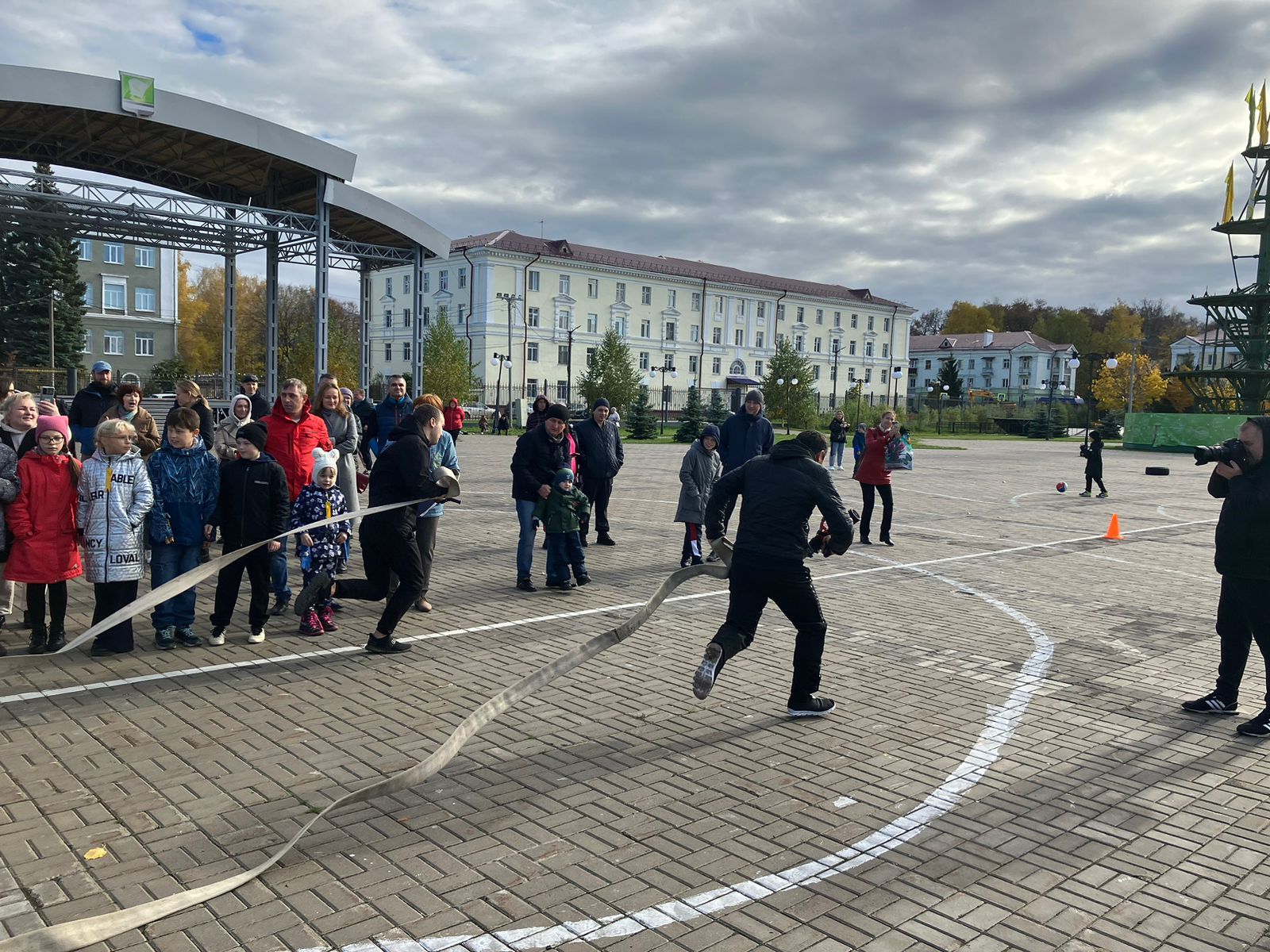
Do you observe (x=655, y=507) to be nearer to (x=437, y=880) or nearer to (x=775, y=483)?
(x=775, y=483)

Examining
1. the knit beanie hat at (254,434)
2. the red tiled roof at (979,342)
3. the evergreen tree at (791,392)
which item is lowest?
the knit beanie hat at (254,434)

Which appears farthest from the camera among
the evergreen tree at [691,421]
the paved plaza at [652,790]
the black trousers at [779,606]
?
the evergreen tree at [691,421]

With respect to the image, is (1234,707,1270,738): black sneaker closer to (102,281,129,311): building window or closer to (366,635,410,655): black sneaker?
(366,635,410,655): black sneaker

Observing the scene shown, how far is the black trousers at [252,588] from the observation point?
7348mm

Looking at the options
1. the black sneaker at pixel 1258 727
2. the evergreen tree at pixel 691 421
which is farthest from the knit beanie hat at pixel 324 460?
the evergreen tree at pixel 691 421

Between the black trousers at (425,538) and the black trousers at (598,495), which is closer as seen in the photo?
the black trousers at (425,538)

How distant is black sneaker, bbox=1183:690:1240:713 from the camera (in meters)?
6.35

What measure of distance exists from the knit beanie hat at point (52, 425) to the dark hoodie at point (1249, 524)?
810 cm

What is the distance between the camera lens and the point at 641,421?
48969mm

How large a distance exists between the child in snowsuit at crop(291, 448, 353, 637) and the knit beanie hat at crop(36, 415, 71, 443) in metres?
1.81

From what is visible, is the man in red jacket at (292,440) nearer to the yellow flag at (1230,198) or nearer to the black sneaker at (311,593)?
the black sneaker at (311,593)

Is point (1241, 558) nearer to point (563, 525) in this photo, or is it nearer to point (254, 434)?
point (563, 525)

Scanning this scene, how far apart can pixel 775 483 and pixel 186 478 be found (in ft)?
14.8

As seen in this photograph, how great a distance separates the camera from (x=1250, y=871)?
415 centimetres
